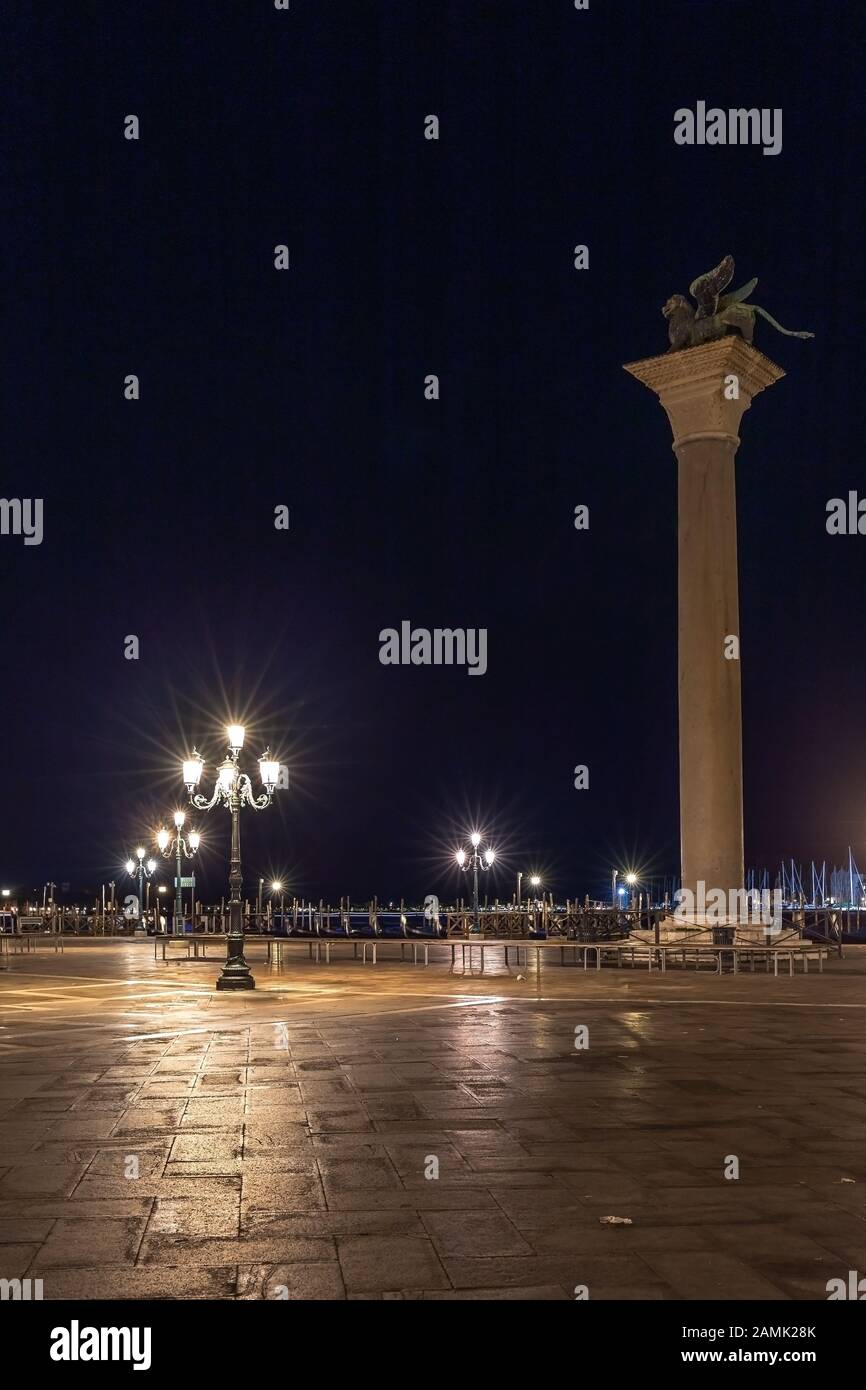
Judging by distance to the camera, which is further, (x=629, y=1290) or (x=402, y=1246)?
(x=402, y=1246)

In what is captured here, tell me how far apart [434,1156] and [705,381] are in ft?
84.3

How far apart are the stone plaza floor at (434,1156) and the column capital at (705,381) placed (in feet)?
56.9

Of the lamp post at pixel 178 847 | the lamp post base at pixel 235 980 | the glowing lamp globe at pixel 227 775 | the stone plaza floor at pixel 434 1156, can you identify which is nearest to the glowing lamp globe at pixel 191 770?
the glowing lamp globe at pixel 227 775

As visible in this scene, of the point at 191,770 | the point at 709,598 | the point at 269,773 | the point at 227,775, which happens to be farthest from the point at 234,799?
the point at 709,598

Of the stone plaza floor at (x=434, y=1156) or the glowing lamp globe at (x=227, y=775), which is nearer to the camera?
the stone plaza floor at (x=434, y=1156)

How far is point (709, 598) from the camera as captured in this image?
30453 mm

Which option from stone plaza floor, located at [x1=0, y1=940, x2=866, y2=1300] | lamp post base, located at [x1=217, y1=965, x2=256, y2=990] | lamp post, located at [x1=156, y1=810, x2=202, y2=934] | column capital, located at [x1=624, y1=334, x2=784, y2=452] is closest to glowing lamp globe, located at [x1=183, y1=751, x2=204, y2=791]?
lamp post base, located at [x1=217, y1=965, x2=256, y2=990]

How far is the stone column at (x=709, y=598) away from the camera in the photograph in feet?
98.1

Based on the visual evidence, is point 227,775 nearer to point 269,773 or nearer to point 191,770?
point 191,770

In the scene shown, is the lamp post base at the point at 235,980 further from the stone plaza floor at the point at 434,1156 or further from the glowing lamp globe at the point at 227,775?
the stone plaza floor at the point at 434,1156

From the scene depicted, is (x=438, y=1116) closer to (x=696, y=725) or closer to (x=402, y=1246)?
(x=402, y=1246)
